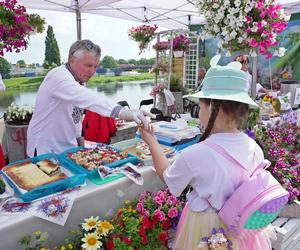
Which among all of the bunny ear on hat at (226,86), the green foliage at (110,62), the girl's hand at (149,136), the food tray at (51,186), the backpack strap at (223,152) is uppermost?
the green foliage at (110,62)

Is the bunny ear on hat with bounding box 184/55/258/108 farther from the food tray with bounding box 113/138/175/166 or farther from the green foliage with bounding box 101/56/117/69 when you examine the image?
the green foliage with bounding box 101/56/117/69

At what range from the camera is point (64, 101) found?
177cm

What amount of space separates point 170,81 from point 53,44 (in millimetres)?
2960

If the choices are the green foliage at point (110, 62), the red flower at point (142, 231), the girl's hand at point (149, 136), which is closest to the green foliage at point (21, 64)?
the green foliage at point (110, 62)

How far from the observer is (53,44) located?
17.0 feet

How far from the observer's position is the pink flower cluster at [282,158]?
2152 millimetres

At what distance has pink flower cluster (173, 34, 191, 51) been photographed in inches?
261

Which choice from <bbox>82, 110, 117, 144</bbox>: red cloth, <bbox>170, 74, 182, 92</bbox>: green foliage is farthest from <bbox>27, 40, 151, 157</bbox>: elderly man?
<bbox>170, 74, 182, 92</bbox>: green foliage

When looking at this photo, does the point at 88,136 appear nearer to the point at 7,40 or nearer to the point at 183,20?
the point at 7,40

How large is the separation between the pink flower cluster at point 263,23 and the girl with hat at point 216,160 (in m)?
1.16

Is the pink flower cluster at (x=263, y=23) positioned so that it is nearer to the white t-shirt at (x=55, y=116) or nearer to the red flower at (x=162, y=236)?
the white t-shirt at (x=55, y=116)

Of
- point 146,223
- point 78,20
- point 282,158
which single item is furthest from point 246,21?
point 78,20

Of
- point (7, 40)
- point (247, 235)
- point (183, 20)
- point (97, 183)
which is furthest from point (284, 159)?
point (183, 20)

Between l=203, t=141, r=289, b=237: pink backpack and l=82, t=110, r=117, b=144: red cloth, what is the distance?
225cm
